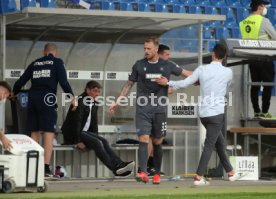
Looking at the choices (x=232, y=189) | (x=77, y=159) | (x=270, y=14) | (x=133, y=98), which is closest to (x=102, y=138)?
(x=77, y=159)

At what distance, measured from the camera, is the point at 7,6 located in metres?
15.9

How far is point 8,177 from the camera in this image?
39.9ft

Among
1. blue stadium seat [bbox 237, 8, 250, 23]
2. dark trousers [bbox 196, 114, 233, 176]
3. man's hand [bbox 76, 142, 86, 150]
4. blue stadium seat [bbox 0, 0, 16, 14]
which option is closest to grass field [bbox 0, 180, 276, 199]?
dark trousers [bbox 196, 114, 233, 176]

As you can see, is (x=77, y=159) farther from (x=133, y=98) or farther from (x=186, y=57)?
(x=186, y=57)

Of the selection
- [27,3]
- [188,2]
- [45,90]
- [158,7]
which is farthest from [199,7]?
[45,90]

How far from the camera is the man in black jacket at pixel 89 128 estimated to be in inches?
611

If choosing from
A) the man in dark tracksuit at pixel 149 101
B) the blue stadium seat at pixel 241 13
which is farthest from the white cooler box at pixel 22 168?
the blue stadium seat at pixel 241 13

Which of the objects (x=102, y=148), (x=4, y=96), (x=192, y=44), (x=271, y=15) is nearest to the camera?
(x=4, y=96)

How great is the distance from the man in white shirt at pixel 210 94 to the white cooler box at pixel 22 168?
2.46 meters

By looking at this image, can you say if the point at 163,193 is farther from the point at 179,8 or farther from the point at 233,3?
the point at 233,3

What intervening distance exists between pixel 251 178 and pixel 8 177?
17.6 feet

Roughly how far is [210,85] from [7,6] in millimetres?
4042
